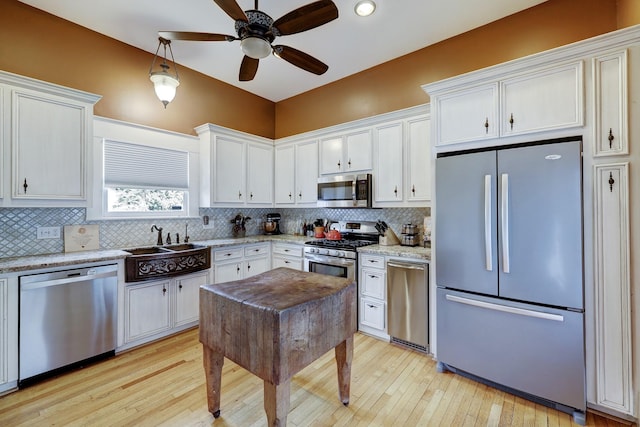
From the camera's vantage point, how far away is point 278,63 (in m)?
3.58

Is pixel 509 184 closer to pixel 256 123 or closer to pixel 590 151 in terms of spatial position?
pixel 590 151

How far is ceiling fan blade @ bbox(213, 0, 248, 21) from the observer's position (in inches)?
66.5

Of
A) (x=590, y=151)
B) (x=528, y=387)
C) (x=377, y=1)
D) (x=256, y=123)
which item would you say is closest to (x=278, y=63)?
(x=256, y=123)

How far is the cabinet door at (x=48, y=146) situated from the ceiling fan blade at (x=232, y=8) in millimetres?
1809

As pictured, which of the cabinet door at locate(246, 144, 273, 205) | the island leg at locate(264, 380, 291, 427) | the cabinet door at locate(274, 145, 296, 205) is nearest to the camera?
the island leg at locate(264, 380, 291, 427)

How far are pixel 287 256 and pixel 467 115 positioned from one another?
107 inches

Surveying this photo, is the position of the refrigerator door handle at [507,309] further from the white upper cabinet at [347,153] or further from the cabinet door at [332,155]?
the cabinet door at [332,155]

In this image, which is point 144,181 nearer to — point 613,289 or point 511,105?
point 511,105

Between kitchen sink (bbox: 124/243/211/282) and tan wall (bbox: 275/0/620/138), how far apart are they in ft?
8.44

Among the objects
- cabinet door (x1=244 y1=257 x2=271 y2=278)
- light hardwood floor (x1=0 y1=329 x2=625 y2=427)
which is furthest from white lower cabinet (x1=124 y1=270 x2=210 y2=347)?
cabinet door (x1=244 y1=257 x2=271 y2=278)

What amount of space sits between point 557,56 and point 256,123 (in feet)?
12.6

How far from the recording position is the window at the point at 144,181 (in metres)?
3.06

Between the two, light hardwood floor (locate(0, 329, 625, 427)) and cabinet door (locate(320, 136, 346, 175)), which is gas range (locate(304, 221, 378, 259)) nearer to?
cabinet door (locate(320, 136, 346, 175))

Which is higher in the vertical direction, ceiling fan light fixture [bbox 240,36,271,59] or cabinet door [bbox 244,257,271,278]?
ceiling fan light fixture [bbox 240,36,271,59]
